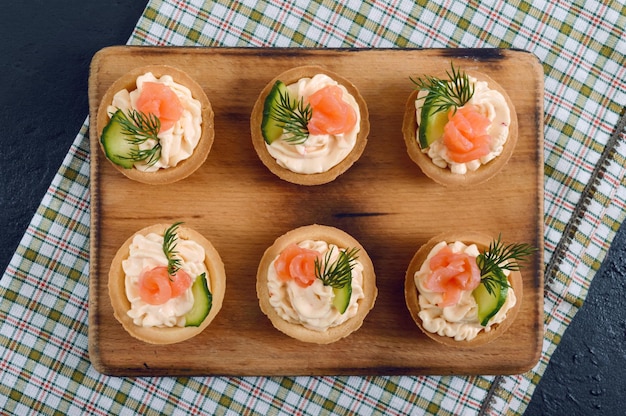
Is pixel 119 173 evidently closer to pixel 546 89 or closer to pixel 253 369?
pixel 253 369

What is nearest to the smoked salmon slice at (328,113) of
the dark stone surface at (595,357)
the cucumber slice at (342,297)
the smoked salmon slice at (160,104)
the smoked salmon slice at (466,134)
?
the smoked salmon slice at (466,134)

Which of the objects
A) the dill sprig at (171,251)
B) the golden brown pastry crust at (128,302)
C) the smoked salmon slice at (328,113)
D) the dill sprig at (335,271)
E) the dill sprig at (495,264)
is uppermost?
the smoked salmon slice at (328,113)

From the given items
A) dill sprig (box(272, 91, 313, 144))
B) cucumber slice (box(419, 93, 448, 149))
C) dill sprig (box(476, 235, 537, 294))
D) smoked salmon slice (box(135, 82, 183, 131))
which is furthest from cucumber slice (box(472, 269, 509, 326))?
smoked salmon slice (box(135, 82, 183, 131))

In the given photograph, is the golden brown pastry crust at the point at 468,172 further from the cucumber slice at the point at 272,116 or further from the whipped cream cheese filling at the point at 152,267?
the whipped cream cheese filling at the point at 152,267

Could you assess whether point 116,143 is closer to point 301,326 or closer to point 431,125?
point 301,326

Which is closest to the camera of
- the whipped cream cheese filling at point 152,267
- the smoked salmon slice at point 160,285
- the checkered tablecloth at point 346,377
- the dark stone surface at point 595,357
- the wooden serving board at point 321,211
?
the smoked salmon slice at point 160,285
